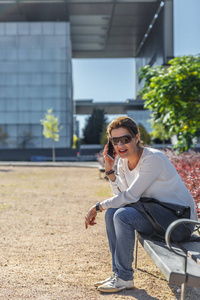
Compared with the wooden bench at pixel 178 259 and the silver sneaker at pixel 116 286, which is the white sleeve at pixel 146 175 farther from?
the silver sneaker at pixel 116 286

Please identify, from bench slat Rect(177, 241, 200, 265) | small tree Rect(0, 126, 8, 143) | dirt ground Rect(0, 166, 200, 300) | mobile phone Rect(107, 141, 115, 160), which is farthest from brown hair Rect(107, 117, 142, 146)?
small tree Rect(0, 126, 8, 143)

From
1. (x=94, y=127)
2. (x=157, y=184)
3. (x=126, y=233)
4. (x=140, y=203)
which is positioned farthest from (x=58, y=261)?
(x=94, y=127)

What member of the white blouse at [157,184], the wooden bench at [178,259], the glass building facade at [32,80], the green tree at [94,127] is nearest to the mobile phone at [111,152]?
the white blouse at [157,184]

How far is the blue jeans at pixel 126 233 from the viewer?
123 inches

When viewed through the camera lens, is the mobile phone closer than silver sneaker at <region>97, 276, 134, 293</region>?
No

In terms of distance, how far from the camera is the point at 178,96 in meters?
8.34

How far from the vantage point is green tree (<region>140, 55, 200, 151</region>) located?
8.26 metres

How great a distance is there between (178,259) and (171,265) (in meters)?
0.16

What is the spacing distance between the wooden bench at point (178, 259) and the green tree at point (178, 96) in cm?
555

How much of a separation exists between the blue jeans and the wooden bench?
0.11 m

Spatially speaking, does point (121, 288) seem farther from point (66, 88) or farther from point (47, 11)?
point (47, 11)

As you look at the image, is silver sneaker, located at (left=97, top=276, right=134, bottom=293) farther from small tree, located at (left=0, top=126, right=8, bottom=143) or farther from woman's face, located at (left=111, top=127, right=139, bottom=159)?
small tree, located at (left=0, top=126, right=8, bottom=143)

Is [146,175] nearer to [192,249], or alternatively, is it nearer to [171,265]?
[192,249]

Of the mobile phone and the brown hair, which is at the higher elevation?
the brown hair
